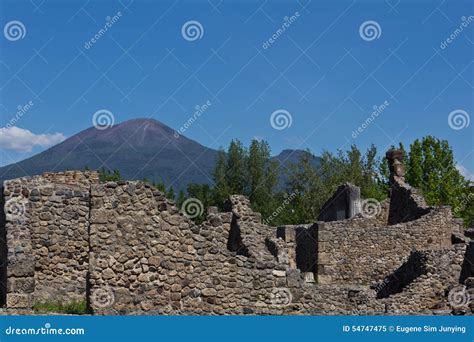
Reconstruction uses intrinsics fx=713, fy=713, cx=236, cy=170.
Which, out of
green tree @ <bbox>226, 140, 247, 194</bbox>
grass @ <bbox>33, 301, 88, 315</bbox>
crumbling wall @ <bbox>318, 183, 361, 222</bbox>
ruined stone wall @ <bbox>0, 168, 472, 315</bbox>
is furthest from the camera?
green tree @ <bbox>226, 140, 247, 194</bbox>

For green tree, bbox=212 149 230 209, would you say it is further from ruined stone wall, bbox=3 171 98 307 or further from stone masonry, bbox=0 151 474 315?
ruined stone wall, bbox=3 171 98 307

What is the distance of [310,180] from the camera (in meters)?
63.5

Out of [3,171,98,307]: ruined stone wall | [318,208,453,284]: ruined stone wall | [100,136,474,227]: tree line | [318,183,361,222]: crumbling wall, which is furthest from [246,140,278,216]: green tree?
[3,171,98,307]: ruined stone wall

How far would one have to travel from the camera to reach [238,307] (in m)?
13.3

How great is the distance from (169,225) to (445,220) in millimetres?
16227

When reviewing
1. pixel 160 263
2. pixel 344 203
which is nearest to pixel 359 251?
pixel 344 203

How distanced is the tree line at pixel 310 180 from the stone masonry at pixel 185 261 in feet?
95.8

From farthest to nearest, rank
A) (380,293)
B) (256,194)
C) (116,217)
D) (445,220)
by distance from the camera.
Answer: (256,194) < (445,220) < (380,293) < (116,217)

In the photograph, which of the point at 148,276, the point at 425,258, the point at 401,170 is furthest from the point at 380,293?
the point at 401,170

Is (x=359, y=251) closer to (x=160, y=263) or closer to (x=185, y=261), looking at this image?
(x=185, y=261)

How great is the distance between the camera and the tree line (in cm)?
5781

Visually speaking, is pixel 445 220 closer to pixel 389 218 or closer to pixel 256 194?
pixel 389 218

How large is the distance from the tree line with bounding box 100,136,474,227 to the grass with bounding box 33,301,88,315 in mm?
38217

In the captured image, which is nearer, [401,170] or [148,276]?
[148,276]
